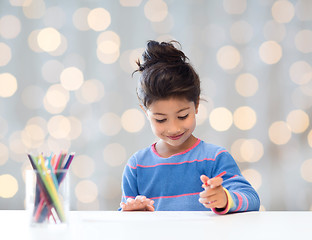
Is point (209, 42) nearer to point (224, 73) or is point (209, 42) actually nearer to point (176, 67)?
point (224, 73)

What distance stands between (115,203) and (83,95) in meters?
0.52

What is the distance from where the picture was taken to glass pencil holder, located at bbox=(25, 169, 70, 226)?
76cm

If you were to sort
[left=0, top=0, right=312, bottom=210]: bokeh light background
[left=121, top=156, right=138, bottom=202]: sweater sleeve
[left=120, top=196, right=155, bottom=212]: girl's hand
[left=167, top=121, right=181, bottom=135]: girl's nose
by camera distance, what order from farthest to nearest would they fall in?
[left=0, top=0, right=312, bottom=210]: bokeh light background < [left=121, top=156, right=138, bottom=202]: sweater sleeve < [left=167, top=121, right=181, bottom=135]: girl's nose < [left=120, top=196, right=155, bottom=212]: girl's hand

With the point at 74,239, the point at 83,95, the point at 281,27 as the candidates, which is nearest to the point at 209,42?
the point at 281,27

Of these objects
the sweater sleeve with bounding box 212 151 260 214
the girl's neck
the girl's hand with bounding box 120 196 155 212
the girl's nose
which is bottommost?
the girl's hand with bounding box 120 196 155 212

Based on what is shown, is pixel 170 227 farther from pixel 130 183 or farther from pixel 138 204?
pixel 130 183

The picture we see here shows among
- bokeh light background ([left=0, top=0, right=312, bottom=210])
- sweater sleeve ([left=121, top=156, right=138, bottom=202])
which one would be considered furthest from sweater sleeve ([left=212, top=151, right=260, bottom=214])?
bokeh light background ([left=0, top=0, right=312, bottom=210])

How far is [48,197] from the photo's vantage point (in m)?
0.76

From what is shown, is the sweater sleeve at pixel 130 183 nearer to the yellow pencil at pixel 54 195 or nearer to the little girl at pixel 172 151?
the little girl at pixel 172 151

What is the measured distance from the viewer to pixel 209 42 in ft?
6.55

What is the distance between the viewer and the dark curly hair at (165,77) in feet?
4.15

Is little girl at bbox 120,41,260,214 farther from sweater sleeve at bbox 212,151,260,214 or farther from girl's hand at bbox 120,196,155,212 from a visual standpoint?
girl's hand at bbox 120,196,155,212

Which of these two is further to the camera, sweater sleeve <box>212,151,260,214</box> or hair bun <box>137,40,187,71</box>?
hair bun <box>137,40,187,71</box>

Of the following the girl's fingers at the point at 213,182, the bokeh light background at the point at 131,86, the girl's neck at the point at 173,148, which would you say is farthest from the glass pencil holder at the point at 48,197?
the bokeh light background at the point at 131,86
